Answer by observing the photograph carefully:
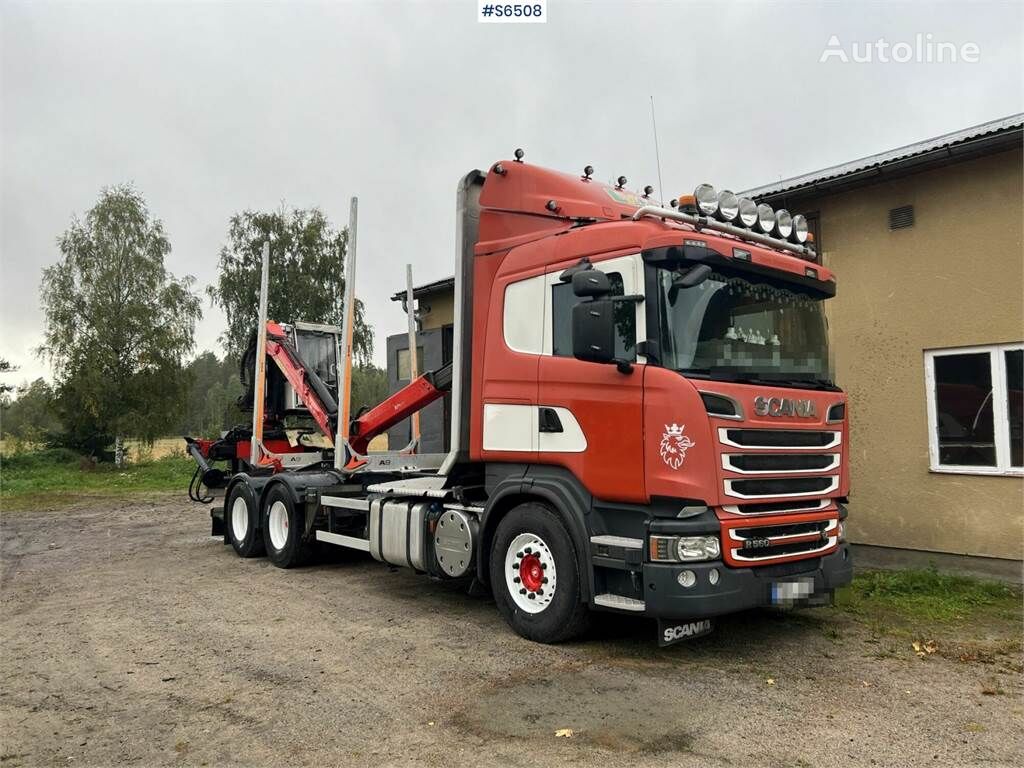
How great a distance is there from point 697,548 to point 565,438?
1276 millimetres

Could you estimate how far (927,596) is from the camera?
702cm

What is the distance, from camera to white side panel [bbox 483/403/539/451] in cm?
591

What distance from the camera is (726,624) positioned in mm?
6305

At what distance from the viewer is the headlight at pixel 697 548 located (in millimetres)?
4875

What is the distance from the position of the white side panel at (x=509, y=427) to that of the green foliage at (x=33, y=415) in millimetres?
28603

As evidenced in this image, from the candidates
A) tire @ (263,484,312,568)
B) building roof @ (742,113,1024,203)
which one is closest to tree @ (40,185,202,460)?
tire @ (263,484,312,568)

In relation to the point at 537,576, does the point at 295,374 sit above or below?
above

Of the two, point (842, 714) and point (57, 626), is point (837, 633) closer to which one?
point (842, 714)

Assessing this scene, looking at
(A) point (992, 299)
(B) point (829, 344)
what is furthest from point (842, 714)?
(A) point (992, 299)

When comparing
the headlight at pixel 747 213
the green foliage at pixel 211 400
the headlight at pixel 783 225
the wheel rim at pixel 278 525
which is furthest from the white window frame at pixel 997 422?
the green foliage at pixel 211 400

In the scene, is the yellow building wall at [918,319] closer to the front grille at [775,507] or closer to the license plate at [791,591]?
the front grille at [775,507]

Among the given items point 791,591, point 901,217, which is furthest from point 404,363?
point 791,591

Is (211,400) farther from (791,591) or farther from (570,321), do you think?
(791,591)

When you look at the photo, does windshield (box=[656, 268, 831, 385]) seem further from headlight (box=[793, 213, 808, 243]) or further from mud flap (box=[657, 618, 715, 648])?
mud flap (box=[657, 618, 715, 648])
